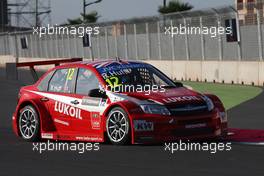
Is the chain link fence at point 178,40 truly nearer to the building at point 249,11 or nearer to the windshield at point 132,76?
the building at point 249,11

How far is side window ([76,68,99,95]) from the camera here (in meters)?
13.5

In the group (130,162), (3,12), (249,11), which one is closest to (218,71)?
(249,11)

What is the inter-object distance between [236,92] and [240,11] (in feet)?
22.9

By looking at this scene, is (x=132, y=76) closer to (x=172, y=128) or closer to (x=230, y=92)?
(x=172, y=128)

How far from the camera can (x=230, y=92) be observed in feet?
86.1

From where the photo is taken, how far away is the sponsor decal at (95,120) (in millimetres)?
12922

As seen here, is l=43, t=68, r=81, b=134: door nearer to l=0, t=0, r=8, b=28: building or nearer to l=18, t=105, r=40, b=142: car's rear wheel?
l=18, t=105, r=40, b=142: car's rear wheel

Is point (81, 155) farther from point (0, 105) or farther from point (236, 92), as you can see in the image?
point (236, 92)

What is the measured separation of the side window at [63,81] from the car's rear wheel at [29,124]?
501 millimetres

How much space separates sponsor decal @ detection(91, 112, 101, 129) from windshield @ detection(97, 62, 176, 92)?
1.67ft

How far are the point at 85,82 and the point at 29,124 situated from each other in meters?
1.33

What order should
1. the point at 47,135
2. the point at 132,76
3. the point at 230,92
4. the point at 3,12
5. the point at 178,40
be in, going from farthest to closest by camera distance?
the point at 3,12 < the point at 178,40 < the point at 230,92 < the point at 47,135 < the point at 132,76

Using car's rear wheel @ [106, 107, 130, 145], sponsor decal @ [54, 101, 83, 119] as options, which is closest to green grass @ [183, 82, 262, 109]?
sponsor decal @ [54, 101, 83, 119]

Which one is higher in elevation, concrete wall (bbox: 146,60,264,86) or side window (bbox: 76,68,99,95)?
side window (bbox: 76,68,99,95)
